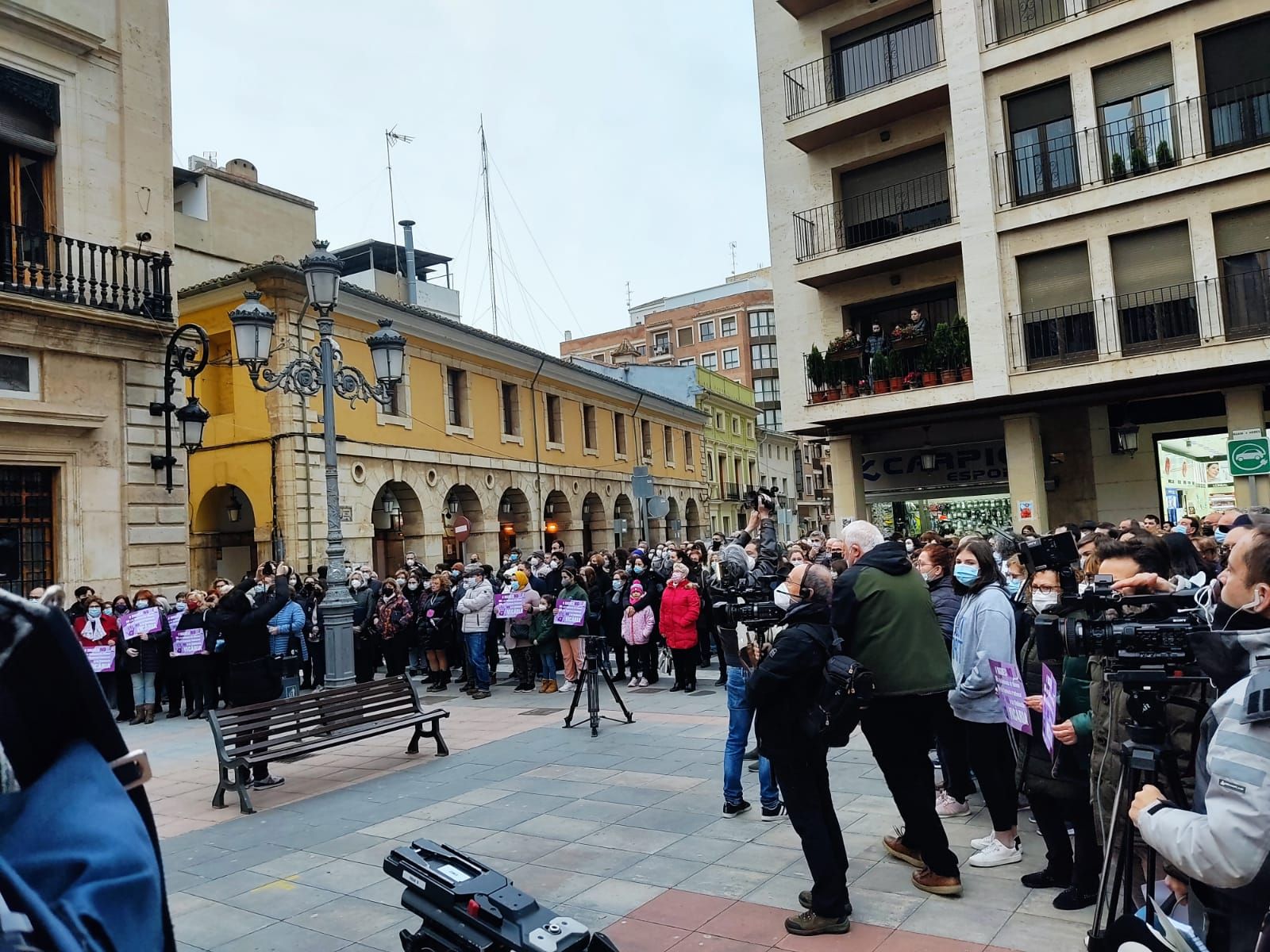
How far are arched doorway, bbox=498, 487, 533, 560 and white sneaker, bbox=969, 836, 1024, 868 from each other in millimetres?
27432

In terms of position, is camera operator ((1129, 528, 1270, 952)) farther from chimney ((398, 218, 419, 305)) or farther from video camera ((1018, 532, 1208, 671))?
chimney ((398, 218, 419, 305))

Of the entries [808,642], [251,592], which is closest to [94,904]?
[808,642]

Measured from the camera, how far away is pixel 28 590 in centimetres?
1480

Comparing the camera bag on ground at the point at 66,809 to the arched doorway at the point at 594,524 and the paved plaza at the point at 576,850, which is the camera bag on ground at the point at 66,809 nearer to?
the paved plaza at the point at 576,850

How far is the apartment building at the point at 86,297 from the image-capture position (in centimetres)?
1460

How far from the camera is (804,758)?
15.9ft

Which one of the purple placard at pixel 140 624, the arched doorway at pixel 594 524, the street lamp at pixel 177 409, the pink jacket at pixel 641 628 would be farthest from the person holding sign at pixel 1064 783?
the arched doorway at pixel 594 524

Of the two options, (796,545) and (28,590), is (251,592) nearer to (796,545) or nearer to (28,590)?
(28,590)

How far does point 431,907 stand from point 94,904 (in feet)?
8.54

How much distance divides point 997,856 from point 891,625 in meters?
1.67

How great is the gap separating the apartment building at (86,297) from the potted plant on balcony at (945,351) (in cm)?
1596

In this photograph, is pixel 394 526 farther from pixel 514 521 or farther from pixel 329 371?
pixel 329 371

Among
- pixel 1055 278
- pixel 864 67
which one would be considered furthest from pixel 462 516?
pixel 1055 278

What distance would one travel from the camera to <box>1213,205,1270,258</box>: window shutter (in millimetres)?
16750
